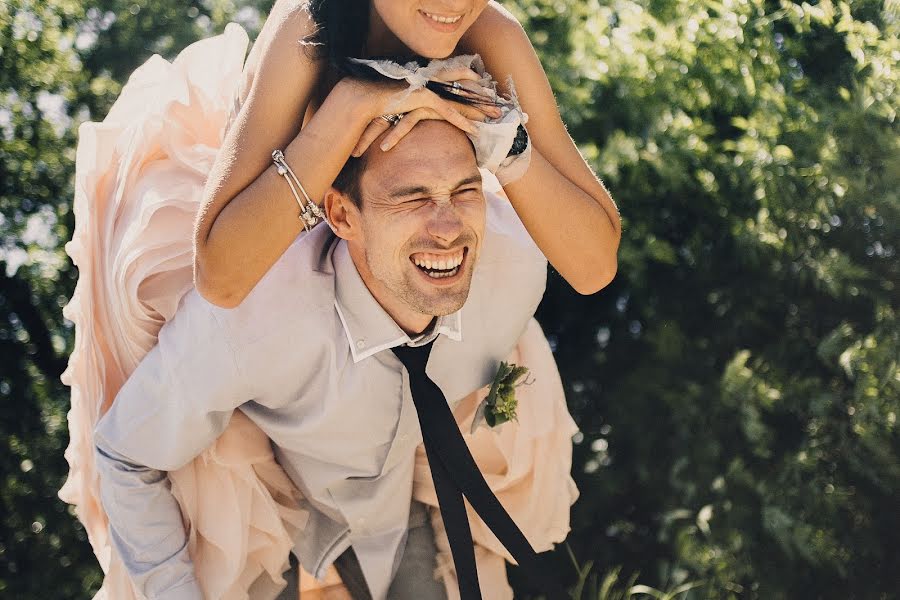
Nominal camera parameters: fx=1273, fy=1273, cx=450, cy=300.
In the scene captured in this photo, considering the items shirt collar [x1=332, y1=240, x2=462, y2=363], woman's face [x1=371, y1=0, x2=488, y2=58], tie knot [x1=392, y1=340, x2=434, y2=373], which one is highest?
woman's face [x1=371, y1=0, x2=488, y2=58]

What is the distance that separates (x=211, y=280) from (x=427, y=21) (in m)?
0.80

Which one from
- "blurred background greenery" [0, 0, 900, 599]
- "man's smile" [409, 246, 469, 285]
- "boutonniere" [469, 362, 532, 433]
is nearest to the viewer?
"man's smile" [409, 246, 469, 285]

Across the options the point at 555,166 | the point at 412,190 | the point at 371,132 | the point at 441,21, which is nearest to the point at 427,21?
the point at 441,21

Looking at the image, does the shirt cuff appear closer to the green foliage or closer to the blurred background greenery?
the green foliage

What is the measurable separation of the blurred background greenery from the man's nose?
1562 mm

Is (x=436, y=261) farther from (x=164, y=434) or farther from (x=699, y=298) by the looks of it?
(x=699, y=298)

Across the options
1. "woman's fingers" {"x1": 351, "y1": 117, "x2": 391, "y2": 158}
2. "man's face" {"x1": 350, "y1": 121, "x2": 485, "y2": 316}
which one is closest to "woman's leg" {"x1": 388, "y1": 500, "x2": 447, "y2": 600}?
"man's face" {"x1": 350, "y1": 121, "x2": 485, "y2": 316}

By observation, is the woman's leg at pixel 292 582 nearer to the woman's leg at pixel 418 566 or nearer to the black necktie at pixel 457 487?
the woman's leg at pixel 418 566

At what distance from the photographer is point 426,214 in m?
3.12

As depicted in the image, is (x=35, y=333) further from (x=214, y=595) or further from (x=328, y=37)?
(x=328, y=37)

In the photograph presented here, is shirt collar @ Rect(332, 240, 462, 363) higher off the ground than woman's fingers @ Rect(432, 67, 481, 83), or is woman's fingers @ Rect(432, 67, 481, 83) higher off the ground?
woman's fingers @ Rect(432, 67, 481, 83)

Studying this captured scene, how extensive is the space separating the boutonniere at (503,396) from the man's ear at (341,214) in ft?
2.02

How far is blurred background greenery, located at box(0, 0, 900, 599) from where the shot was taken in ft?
14.0

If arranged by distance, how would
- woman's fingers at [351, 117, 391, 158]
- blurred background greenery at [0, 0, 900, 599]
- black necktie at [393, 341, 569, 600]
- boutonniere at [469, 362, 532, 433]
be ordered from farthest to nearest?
blurred background greenery at [0, 0, 900, 599] < boutonniere at [469, 362, 532, 433] < black necktie at [393, 341, 569, 600] < woman's fingers at [351, 117, 391, 158]
